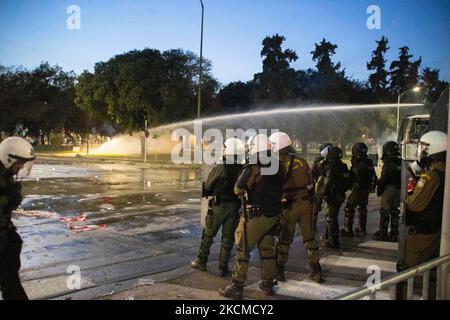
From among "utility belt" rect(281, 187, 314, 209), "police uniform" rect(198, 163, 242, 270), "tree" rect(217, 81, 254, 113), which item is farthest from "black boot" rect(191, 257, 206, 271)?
"tree" rect(217, 81, 254, 113)

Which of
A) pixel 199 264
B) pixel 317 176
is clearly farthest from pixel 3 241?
pixel 317 176

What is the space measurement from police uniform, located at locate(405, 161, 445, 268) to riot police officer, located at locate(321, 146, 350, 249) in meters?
3.07

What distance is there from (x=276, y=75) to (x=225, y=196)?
148ft

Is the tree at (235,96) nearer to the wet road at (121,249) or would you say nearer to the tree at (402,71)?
the tree at (402,71)

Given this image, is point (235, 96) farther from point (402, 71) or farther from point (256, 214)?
point (256, 214)

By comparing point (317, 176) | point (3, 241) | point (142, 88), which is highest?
point (142, 88)

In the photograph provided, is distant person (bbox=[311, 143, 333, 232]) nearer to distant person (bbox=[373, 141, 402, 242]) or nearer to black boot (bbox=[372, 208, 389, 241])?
distant person (bbox=[373, 141, 402, 242])

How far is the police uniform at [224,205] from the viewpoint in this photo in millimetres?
6301

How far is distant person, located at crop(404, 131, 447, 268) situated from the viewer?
4.56 meters

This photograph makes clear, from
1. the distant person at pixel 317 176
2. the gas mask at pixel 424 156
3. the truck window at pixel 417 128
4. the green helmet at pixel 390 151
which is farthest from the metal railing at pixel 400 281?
the truck window at pixel 417 128

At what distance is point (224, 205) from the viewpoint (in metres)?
6.39

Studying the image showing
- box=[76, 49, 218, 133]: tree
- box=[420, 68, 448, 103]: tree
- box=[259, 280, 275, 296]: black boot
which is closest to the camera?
box=[259, 280, 275, 296]: black boot
